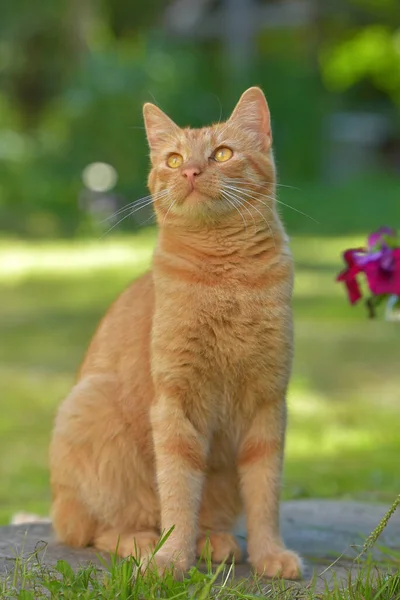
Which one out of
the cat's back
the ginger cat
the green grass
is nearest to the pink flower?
the ginger cat

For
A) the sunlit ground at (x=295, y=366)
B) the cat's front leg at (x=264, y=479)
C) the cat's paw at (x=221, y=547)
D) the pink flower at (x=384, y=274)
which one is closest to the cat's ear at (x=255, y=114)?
the pink flower at (x=384, y=274)

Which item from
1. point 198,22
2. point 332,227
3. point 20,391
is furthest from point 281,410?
point 198,22

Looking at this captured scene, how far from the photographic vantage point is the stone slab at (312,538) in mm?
3402

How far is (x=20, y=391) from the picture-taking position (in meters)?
7.61

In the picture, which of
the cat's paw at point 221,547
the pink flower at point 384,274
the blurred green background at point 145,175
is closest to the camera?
the cat's paw at point 221,547

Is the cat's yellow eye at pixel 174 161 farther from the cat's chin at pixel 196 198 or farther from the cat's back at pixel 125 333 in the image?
the cat's back at pixel 125 333

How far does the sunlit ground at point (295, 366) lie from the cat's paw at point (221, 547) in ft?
4.91

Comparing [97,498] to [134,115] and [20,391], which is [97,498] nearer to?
[20,391]

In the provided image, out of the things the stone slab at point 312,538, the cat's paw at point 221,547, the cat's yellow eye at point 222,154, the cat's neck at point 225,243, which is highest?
the cat's yellow eye at point 222,154

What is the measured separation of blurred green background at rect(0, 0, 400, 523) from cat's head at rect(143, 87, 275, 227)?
2.06ft

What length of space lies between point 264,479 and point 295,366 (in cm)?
481

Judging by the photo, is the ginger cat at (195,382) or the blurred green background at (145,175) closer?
the ginger cat at (195,382)

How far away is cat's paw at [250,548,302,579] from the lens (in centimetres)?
331

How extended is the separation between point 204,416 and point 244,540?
70 centimetres
